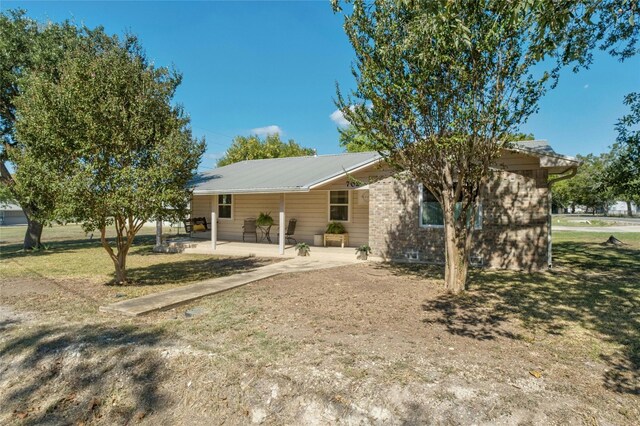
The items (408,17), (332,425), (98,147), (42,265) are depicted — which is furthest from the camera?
(42,265)

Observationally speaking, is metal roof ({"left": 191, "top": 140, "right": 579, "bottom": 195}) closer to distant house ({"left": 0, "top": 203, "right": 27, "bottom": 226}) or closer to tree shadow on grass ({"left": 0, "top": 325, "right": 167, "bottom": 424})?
tree shadow on grass ({"left": 0, "top": 325, "right": 167, "bottom": 424})

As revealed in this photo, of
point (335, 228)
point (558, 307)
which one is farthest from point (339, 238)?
point (558, 307)

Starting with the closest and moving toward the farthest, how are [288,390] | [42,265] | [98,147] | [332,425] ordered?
[332,425]
[288,390]
[98,147]
[42,265]

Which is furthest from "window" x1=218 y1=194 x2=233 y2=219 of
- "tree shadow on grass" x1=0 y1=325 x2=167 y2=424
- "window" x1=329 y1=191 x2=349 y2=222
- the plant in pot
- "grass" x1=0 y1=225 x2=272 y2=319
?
"tree shadow on grass" x1=0 y1=325 x2=167 y2=424

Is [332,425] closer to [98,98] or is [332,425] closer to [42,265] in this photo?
[98,98]

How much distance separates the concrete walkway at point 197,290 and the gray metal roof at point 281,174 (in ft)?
8.68

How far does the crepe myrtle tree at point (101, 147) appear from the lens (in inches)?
266

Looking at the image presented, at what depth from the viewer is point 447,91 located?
6.54 metres

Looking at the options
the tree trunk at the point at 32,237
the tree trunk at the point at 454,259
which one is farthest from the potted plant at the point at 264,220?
the tree trunk at the point at 32,237

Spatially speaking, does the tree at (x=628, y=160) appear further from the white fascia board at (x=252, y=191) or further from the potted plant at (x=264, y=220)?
the potted plant at (x=264, y=220)

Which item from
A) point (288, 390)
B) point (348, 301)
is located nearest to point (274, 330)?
point (288, 390)

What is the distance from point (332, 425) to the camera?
301cm

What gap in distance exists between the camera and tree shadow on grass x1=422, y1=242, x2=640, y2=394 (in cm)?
436

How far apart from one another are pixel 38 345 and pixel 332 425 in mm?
3946
